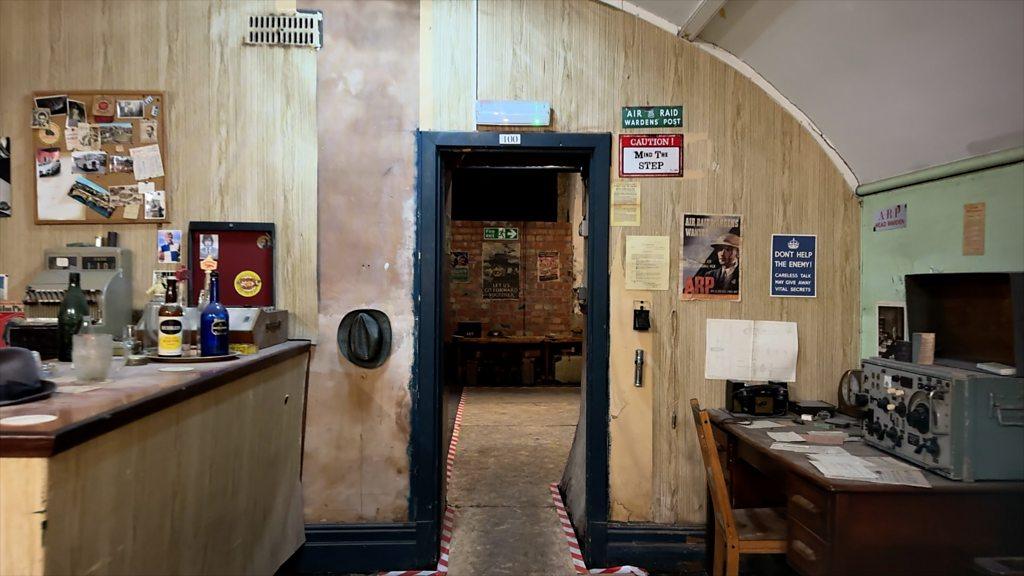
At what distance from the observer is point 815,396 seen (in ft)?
9.23

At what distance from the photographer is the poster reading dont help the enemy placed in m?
2.80

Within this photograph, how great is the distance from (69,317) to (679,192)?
2.80 meters

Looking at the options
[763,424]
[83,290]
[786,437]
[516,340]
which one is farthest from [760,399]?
[516,340]

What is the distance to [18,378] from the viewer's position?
140cm

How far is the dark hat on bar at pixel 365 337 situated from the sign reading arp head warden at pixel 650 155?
58.6 inches

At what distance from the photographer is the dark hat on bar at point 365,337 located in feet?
8.91

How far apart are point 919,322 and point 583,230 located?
1.61 meters

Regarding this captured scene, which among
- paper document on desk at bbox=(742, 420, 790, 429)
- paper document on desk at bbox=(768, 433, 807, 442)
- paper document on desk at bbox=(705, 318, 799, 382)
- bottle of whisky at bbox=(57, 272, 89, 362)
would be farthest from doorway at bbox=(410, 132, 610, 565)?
bottle of whisky at bbox=(57, 272, 89, 362)

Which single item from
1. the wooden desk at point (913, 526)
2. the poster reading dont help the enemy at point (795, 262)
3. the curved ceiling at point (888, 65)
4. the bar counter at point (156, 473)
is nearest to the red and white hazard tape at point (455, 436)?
the bar counter at point (156, 473)

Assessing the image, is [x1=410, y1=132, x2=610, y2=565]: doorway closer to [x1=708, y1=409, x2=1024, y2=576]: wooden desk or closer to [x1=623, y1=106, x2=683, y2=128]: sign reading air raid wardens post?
[x1=623, y1=106, x2=683, y2=128]: sign reading air raid wardens post

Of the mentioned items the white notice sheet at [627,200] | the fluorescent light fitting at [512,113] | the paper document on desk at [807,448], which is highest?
the fluorescent light fitting at [512,113]

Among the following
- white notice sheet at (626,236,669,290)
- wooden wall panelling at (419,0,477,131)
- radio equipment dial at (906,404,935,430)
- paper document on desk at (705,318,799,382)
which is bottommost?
radio equipment dial at (906,404,935,430)

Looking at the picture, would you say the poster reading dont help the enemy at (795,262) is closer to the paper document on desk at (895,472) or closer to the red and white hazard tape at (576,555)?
the paper document on desk at (895,472)

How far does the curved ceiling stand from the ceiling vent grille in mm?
1678
